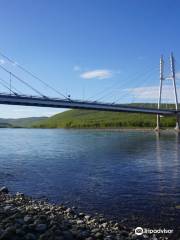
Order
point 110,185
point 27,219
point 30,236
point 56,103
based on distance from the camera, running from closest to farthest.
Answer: point 30,236, point 27,219, point 110,185, point 56,103

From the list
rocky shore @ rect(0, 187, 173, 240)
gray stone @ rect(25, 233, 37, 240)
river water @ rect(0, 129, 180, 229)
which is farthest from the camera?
river water @ rect(0, 129, 180, 229)

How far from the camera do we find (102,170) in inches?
998

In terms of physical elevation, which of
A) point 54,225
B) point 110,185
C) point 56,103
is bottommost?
point 110,185

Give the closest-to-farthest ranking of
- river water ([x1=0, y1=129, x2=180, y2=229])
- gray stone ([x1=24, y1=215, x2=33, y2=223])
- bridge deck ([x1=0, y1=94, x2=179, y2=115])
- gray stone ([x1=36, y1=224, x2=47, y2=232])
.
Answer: gray stone ([x1=36, y1=224, x2=47, y2=232]) → gray stone ([x1=24, y1=215, x2=33, y2=223]) → river water ([x1=0, y1=129, x2=180, y2=229]) → bridge deck ([x1=0, y1=94, x2=179, y2=115])

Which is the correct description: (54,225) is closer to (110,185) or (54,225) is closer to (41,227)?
(41,227)

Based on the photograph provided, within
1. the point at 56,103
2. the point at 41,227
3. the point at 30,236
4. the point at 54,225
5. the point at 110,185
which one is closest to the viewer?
the point at 30,236

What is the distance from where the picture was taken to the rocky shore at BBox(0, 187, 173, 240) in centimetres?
991

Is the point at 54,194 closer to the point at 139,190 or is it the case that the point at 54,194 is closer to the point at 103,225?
the point at 139,190

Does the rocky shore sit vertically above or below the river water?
above

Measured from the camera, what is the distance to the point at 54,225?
10758 millimetres

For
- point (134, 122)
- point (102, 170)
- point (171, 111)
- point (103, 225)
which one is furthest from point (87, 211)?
point (134, 122)

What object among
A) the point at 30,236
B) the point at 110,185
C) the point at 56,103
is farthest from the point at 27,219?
the point at 56,103

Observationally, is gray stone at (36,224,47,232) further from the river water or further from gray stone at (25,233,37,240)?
the river water

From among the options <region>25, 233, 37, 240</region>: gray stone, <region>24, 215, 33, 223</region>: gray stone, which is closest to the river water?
<region>24, 215, 33, 223</region>: gray stone
